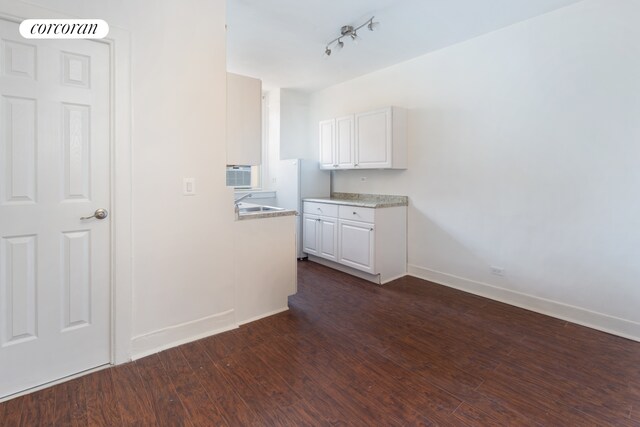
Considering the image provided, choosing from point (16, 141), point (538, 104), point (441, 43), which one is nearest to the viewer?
point (16, 141)

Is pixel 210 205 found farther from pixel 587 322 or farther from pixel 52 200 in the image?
pixel 587 322

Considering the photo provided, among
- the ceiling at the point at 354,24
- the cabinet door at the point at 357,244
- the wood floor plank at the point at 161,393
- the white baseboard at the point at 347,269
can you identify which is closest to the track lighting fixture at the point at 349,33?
the ceiling at the point at 354,24

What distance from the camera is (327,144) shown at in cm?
456

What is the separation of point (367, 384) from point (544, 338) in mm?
1537

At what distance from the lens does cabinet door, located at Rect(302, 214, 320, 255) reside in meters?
4.39

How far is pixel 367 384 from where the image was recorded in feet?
6.06

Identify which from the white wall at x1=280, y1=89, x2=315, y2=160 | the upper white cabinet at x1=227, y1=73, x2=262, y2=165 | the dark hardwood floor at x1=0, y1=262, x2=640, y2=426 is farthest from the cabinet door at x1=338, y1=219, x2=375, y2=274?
the white wall at x1=280, y1=89, x2=315, y2=160

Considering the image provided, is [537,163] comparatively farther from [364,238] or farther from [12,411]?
[12,411]

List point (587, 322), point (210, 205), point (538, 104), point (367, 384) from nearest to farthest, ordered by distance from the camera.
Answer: point (367, 384), point (210, 205), point (587, 322), point (538, 104)

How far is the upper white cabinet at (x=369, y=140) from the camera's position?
3725 millimetres

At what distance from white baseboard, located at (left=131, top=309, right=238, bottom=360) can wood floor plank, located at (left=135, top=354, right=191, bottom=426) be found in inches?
2.7

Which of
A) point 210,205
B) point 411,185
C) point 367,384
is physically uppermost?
point 411,185

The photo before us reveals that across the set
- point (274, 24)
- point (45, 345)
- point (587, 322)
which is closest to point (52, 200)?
point (45, 345)

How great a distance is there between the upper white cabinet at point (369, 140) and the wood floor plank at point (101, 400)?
321 centimetres
